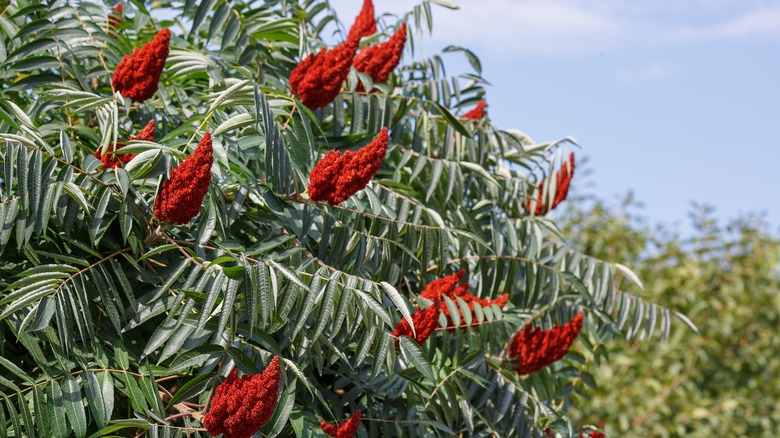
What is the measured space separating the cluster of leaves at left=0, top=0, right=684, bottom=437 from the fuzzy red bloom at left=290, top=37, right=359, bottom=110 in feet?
0.49

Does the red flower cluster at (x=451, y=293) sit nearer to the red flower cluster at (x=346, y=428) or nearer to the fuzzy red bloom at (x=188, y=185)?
the red flower cluster at (x=346, y=428)

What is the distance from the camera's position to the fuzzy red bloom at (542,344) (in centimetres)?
338

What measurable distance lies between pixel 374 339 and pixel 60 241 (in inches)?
36.6

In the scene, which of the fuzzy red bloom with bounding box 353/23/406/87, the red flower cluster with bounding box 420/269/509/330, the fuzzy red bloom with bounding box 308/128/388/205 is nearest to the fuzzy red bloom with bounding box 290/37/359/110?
the fuzzy red bloom with bounding box 353/23/406/87

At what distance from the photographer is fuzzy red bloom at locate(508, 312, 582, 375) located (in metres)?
3.38

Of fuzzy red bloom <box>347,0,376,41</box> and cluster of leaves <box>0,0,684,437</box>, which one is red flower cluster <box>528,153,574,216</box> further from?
fuzzy red bloom <box>347,0,376,41</box>

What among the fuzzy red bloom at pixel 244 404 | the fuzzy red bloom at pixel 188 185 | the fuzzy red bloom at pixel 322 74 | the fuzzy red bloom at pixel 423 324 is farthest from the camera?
the fuzzy red bloom at pixel 322 74

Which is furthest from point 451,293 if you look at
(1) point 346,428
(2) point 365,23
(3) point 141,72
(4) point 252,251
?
(2) point 365,23

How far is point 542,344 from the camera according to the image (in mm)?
3395

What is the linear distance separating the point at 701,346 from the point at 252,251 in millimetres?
7286

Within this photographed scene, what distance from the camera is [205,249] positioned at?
2611 mm

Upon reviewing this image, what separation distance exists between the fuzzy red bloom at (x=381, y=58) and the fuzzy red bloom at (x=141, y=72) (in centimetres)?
89

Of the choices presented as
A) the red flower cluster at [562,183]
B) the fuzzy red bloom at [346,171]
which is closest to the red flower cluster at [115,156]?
the fuzzy red bloom at [346,171]

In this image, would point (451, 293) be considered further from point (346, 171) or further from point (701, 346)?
point (701, 346)
